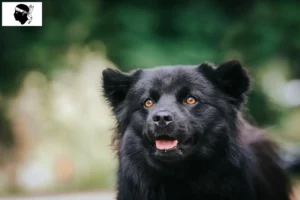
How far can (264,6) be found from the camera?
10578 mm

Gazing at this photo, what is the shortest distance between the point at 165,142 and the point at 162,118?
0.26 metres

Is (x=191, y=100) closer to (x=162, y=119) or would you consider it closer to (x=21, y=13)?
(x=162, y=119)

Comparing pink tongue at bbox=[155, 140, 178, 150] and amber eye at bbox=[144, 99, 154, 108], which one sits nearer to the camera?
pink tongue at bbox=[155, 140, 178, 150]

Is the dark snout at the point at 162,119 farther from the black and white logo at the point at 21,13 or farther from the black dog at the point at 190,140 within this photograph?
the black and white logo at the point at 21,13

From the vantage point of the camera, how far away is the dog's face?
5164 mm

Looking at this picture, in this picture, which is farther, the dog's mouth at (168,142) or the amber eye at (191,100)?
the amber eye at (191,100)

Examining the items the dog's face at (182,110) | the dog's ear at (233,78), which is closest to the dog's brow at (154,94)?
the dog's face at (182,110)

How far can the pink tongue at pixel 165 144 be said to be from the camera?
5164mm

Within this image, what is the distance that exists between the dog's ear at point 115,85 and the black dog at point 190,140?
9 cm

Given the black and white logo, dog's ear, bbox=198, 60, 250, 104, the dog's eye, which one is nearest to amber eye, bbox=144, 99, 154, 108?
Answer: the dog's eye

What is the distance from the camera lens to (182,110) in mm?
5289

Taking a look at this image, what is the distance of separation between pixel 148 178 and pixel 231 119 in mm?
865

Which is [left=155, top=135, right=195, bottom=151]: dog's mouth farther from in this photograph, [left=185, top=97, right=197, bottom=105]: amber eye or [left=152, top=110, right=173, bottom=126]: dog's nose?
[left=185, top=97, right=197, bottom=105]: amber eye

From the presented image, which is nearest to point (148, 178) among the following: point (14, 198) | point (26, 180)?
point (14, 198)
